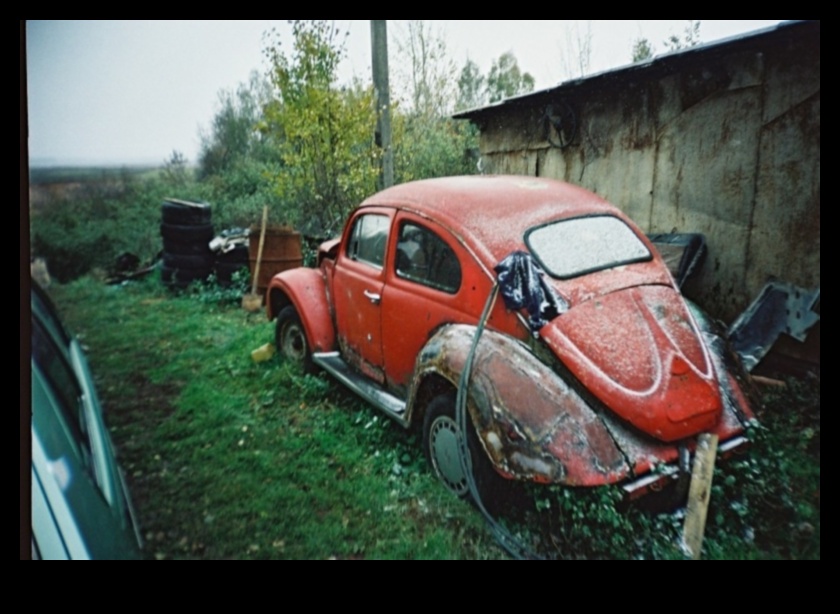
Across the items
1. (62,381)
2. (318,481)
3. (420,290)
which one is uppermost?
(420,290)

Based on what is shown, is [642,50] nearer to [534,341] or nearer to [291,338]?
[534,341]

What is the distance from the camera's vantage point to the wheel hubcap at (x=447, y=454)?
2.42 m

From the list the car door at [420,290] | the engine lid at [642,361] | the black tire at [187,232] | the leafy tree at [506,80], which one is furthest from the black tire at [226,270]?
the engine lid at [642,361]

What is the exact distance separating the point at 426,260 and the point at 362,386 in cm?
97

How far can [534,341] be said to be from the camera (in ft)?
7.20

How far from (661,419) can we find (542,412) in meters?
0.49

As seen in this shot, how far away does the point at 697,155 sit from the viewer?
3.06 metres

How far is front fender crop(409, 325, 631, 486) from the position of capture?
194 cm

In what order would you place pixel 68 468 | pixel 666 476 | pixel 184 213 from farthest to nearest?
1. pixel 184 213
2. pixel 68 468
3. pixel 666 476

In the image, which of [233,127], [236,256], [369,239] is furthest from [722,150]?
[236,256]

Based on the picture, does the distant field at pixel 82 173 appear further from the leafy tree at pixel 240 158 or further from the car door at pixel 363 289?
the car door at pixel 363 289

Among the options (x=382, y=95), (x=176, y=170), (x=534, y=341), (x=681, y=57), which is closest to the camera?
(x=534, y=341)
